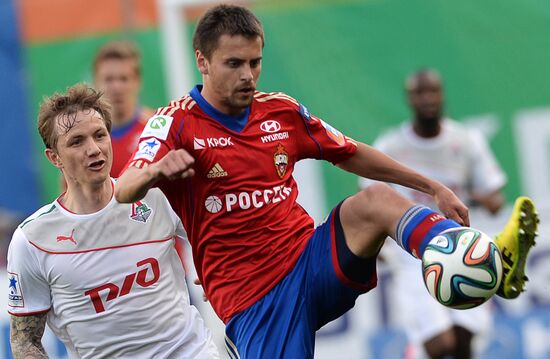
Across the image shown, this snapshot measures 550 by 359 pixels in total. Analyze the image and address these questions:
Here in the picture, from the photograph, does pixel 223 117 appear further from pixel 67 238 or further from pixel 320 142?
pixel 67 238

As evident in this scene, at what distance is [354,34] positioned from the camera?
30.0 ft

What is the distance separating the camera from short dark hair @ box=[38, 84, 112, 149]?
4.99 m

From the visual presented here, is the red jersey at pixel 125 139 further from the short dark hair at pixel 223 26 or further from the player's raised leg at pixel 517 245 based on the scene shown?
the player's raised leg at pixel 517 245

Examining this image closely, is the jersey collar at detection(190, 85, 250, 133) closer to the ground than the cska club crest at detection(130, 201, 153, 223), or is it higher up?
higher up

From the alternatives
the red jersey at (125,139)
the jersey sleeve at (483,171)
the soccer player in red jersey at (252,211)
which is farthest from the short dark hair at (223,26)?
the jersey sleeve at (483,171)

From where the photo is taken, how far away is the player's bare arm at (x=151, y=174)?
4195mm

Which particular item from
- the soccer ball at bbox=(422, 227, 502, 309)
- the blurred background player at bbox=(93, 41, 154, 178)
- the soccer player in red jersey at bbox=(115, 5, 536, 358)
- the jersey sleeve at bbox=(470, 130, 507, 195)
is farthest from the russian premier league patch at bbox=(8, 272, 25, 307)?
the jersey sleeve at bbox=(470, 130, 507, 195)

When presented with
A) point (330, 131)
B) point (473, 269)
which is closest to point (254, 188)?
point (330, 131)

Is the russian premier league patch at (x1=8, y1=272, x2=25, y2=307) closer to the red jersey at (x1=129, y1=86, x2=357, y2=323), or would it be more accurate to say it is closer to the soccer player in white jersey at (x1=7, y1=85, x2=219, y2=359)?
the soccer player in white jersey at (x1=7, y1=85, x2=219, y2=359)

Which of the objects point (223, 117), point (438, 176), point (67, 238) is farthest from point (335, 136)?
point (438, 176)

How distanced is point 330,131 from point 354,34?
13.0ft

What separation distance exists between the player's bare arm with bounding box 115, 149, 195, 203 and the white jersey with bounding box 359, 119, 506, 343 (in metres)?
4.30

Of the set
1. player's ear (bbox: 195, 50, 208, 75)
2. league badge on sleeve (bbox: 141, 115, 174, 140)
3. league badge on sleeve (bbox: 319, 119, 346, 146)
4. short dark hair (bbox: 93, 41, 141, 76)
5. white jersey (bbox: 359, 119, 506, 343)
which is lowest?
white jersey (bbox: 359, 119, 506, 343)

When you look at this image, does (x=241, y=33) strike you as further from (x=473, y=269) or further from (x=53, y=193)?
(x=53, y=193)
